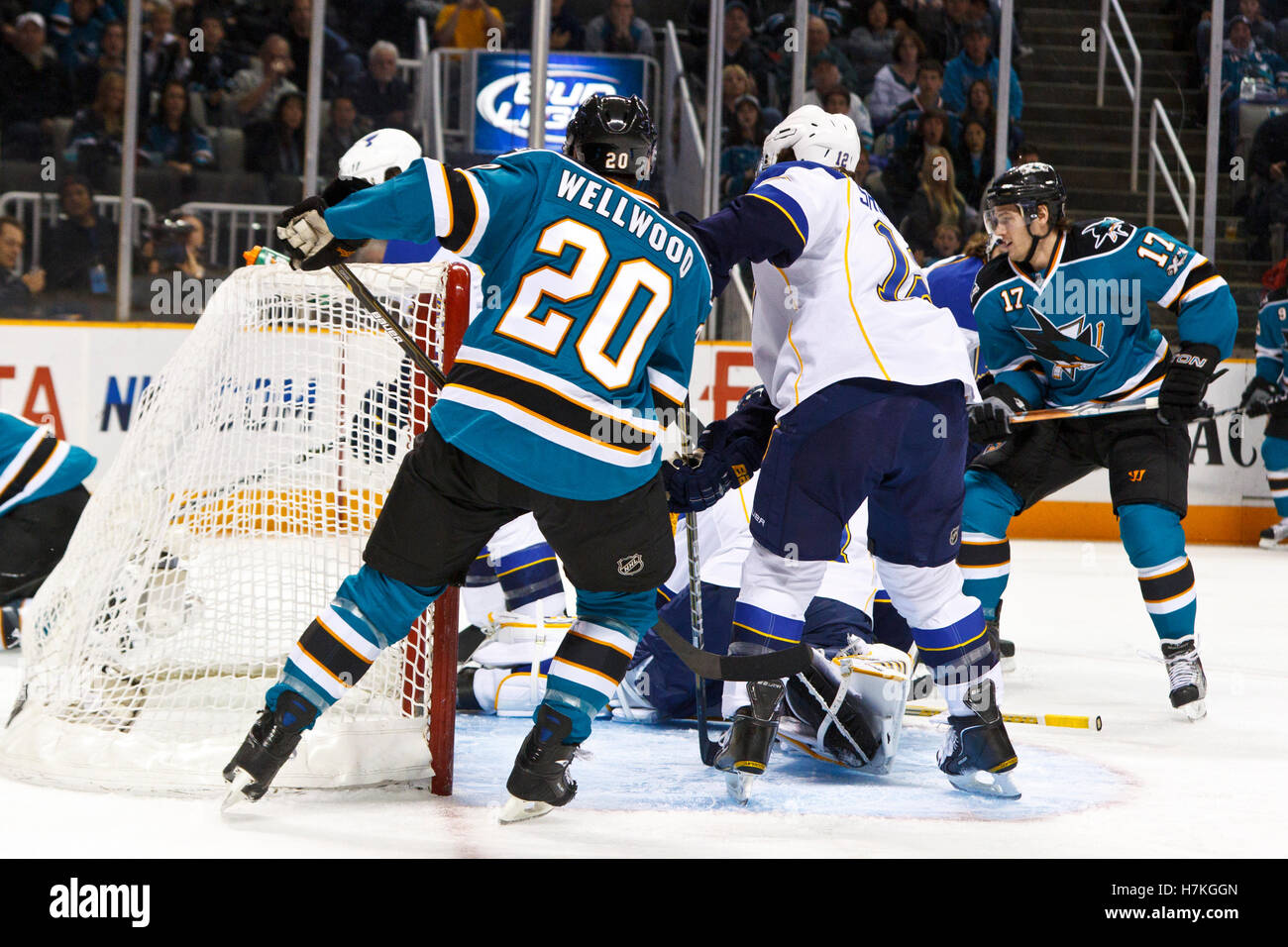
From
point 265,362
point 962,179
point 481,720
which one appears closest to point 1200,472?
point 962,179

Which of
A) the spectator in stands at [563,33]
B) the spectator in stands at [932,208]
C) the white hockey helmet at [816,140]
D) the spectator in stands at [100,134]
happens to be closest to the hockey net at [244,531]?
the white hockey helmet at [816,140]

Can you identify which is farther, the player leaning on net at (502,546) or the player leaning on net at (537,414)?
the player leaning on net at (502,546)

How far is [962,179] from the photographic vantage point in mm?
7711

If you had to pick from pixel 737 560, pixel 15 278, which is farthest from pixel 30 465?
pixel 15 278

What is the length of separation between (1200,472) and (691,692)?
500 centimetres

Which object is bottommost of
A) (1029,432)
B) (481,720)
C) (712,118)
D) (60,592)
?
(481,720)

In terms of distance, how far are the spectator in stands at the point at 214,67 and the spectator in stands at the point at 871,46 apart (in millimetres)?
3397

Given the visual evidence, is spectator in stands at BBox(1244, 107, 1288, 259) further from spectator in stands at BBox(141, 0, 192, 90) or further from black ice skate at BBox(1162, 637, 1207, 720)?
spectator in stands at BBox(141, 0, 192, 90)

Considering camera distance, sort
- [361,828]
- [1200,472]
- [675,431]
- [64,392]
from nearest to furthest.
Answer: [361,828] → [675,431] → [64,392] → [1200,472]

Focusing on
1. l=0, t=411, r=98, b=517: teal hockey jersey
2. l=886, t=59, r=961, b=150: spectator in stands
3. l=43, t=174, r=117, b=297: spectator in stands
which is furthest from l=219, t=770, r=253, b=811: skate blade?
l=886, t=59, r=961, b=150: spectator in stands

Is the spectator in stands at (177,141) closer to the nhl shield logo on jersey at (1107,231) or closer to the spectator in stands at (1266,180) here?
the nhl shield logo on jersey at (1107,231)

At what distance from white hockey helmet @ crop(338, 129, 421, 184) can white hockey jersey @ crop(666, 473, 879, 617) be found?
112cm

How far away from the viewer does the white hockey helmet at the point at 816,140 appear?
2.84 metres

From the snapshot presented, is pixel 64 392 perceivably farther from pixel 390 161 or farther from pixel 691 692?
pixel 691 692
